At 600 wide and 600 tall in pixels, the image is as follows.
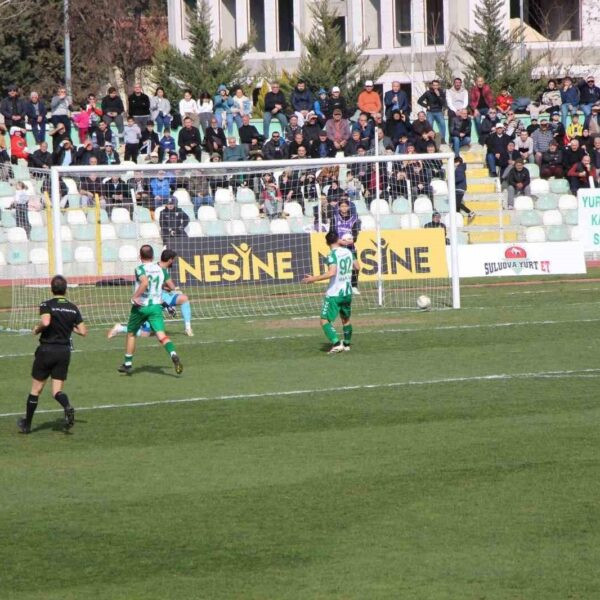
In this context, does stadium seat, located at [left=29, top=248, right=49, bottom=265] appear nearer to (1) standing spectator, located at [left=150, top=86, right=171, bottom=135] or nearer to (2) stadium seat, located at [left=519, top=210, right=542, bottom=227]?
(1) standing spectator, located at [left=150, top=86, right=171, bottom=135]

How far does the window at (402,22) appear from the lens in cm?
5772

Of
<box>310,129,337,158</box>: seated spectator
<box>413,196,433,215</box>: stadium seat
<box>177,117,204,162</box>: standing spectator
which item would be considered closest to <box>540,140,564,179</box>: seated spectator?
<box>413,196,433,215</box>: stadium seat

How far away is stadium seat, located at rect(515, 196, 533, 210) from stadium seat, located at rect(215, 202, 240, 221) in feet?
26.1

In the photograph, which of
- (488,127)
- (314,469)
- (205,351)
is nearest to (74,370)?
(205,351)

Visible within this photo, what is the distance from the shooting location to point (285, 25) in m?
59.7

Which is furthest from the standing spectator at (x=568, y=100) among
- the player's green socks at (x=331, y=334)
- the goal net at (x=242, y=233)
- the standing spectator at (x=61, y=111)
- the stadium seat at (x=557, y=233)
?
the player's green socks at (x=331, y=334)

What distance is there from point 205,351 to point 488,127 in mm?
19041

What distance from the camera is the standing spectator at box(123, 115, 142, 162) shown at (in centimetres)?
3528

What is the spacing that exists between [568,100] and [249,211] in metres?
12.2

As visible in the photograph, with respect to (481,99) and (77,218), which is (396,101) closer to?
(481,99)

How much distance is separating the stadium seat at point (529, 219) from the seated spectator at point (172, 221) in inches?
376

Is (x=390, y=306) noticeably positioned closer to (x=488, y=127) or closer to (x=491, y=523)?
(x=488, y=127)

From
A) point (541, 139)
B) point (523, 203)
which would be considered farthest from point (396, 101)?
point (523, 203)

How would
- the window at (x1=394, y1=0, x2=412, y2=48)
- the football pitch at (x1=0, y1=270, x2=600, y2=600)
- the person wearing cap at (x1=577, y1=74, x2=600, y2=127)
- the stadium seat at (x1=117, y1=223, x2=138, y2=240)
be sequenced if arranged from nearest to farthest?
1. the football pitch at (x1=0, y1=270, x2=600, y2=600)
2. the stadium seat at (x1=117, y1=223, x2=138, y2=240)
3. the person wearing cap at (x1=577, y1=74, x2=600, y2=127)
4. the window at (x1=394, y1=0, x2=412, y2=48)
